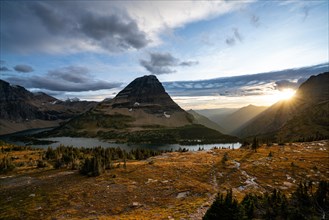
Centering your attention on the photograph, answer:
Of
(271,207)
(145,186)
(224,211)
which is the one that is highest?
(224,211)

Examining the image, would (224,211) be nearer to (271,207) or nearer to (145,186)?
(271,207)

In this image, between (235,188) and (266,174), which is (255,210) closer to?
(235,188)

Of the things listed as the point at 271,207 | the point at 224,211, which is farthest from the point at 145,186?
the point at 224,211

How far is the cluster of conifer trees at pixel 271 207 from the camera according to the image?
28.8m

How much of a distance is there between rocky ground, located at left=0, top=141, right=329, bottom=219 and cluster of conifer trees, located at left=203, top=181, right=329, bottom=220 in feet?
24.1

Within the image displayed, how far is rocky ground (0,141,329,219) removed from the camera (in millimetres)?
38688

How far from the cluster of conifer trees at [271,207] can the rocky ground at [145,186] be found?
735 centimetres

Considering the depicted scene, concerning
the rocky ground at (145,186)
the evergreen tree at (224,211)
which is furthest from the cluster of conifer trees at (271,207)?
the rocky ground at (145,186)

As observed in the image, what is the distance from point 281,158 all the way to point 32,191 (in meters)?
67.0

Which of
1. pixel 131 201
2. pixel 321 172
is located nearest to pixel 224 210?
pixel 131 201

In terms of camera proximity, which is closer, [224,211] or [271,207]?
[224,211]

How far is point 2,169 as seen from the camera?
65875mm

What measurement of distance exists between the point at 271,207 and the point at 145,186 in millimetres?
23982

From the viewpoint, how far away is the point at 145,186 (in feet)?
168
